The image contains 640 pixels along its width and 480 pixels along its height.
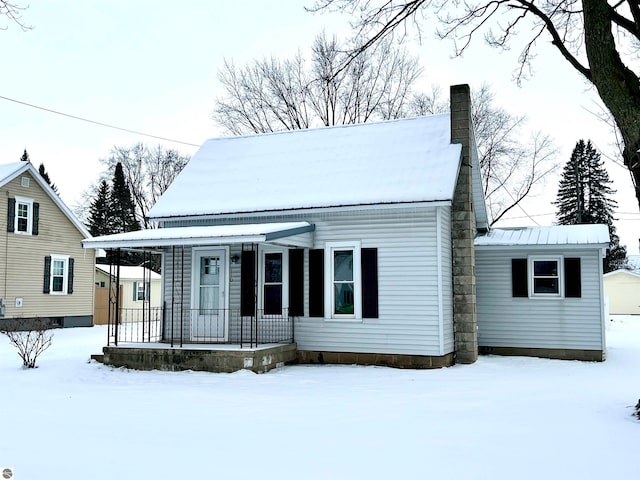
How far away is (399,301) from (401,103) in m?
20.5

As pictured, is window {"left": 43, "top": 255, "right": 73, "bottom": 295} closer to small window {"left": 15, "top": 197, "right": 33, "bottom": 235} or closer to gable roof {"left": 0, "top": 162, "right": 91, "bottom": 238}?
small window {"left": 15, "top": 197, "right": 33, "bottom": 235}

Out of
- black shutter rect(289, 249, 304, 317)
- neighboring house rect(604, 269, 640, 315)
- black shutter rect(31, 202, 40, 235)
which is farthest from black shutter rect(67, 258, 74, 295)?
neighboring house rect(604, 269, 640, 315)

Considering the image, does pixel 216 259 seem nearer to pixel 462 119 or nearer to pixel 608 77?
pixel 462 119

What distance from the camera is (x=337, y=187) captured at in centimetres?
1460

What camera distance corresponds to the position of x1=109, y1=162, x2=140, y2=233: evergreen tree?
4818 cm

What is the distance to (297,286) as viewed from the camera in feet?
46.8

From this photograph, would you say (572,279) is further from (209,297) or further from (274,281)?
(209,297)

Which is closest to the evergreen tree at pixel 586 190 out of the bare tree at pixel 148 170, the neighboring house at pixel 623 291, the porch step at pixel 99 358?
the neighboring house at pixel 623 291

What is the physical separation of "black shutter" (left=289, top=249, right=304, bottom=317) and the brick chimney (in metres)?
3.46

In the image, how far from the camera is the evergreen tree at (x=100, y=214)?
49.3 metres

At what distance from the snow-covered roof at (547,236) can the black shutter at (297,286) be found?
4.62 m

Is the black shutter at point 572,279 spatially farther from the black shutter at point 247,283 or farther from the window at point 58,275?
the window at point 58,275

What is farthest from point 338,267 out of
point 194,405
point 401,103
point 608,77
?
point 401,103

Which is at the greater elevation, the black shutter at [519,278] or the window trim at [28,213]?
the window trim at [28,213]
